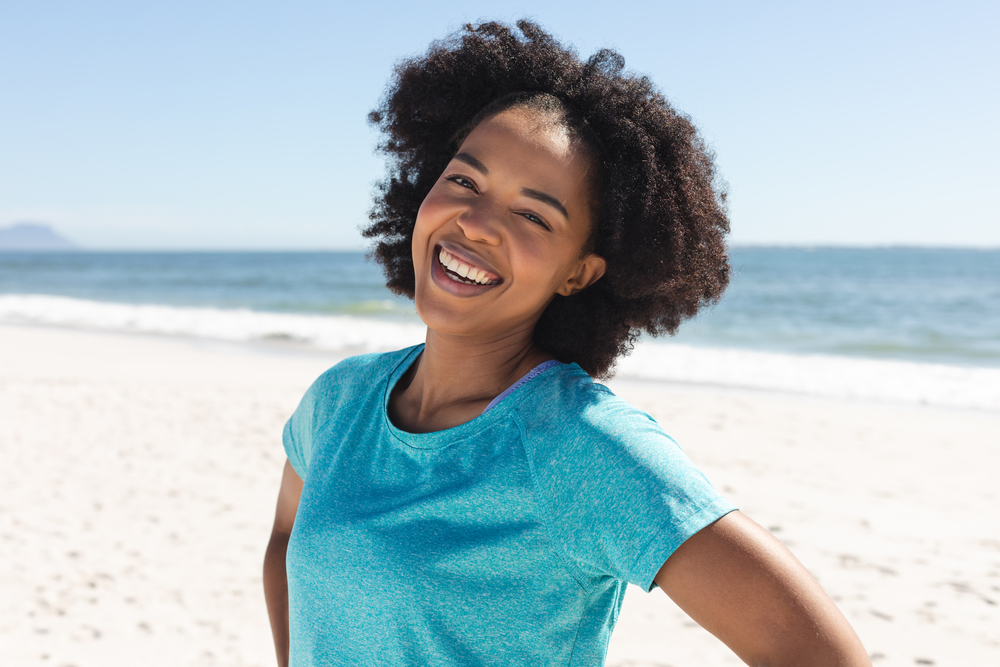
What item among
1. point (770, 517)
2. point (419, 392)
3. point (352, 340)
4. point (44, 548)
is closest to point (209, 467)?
point (44, 548)

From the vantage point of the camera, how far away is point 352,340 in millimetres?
15820

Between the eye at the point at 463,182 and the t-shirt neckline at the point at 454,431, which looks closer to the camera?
the t-shirt neckline at the point at 454,431

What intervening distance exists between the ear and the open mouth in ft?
0.69

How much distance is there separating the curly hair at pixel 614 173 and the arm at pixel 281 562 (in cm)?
80

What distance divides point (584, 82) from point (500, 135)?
275 millimetres

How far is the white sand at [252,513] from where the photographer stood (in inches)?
160

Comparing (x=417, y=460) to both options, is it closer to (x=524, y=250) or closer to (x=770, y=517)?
(x=524, y=250)

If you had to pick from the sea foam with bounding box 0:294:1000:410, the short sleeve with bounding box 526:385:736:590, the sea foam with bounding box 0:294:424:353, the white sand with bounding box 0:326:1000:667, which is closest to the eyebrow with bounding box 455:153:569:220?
the short sleeve with bounding box 526:385:736:590

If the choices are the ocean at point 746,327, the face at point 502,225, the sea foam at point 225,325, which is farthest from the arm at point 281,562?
the sea foam at point 225,325

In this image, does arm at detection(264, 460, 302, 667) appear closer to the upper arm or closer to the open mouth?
the upper arm

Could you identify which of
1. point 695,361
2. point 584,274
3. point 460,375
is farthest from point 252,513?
point 695,361

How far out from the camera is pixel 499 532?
1235 millimetres

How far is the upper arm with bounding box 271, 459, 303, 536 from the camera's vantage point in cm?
200

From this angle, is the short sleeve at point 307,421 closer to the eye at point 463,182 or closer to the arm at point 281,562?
the arm at point 281,562
